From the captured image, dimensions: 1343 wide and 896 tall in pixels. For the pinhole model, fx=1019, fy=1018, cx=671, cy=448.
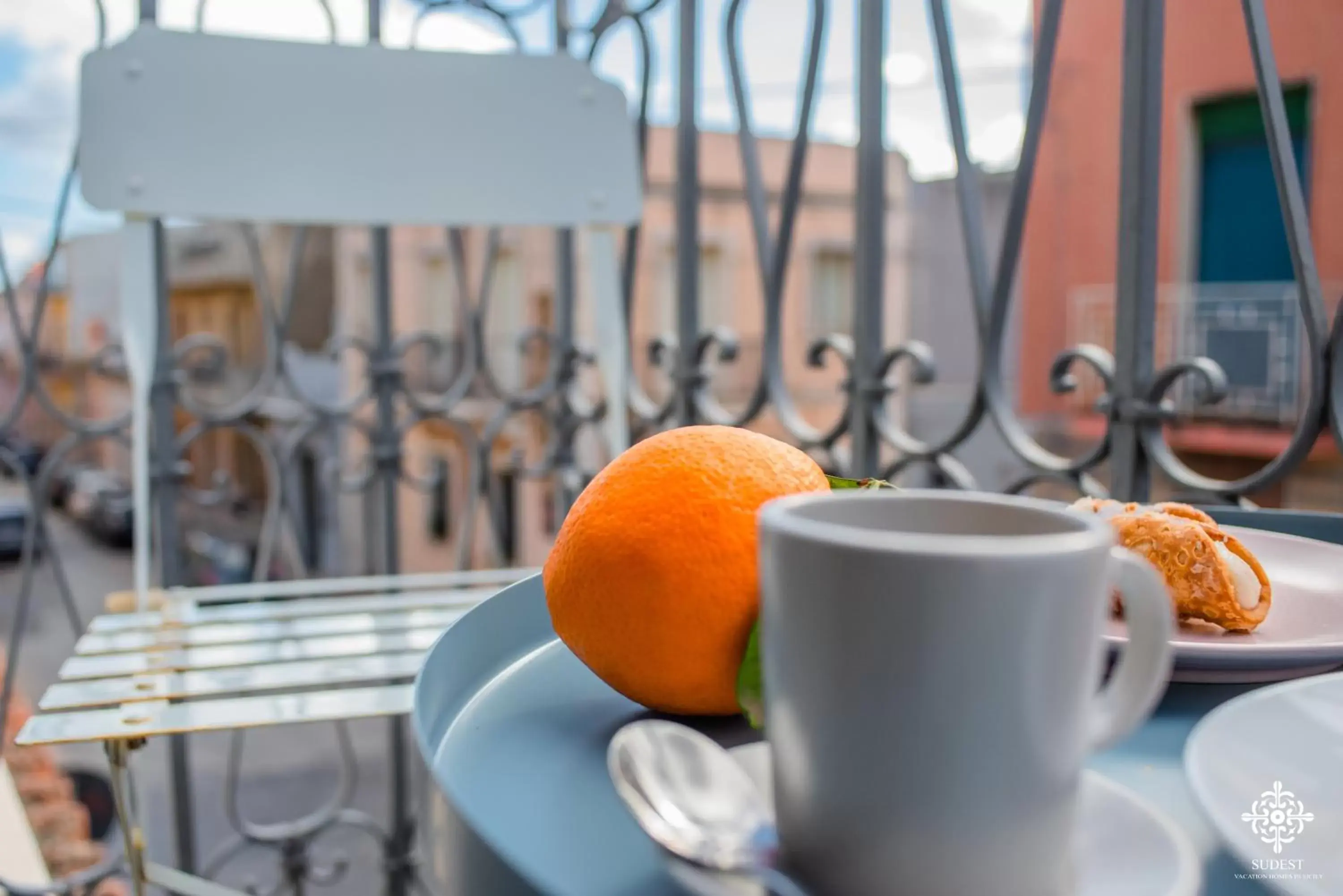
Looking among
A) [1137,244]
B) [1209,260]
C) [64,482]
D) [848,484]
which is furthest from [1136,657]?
[1209,260]

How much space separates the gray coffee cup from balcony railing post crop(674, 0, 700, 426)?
1205mm

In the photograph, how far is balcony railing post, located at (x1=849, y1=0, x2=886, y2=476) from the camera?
3.88 feet

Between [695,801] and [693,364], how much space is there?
1207 mm

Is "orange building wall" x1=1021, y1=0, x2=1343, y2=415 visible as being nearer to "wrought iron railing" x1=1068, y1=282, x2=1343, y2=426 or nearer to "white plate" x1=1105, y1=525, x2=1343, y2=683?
"wrought iron railing" x1=1068, y1=282, x2=1343, y2=426

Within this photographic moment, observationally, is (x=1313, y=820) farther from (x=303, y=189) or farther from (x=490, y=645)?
(x=303, y=189)

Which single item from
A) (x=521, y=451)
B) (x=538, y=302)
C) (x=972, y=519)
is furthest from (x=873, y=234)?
(x=538, y=302)

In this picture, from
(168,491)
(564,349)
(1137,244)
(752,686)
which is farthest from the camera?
(564,349)

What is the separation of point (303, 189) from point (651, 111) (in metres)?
0.62

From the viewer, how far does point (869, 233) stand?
1219 millimetres

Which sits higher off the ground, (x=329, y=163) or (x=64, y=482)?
(x=329, y=163)

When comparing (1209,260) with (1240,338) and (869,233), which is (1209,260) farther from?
(869,233)

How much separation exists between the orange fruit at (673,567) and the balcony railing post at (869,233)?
2.63 ft

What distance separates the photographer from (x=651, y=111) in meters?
1.60

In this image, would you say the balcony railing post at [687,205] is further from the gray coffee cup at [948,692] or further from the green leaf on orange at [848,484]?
the gray coffee cup at [948,692]
